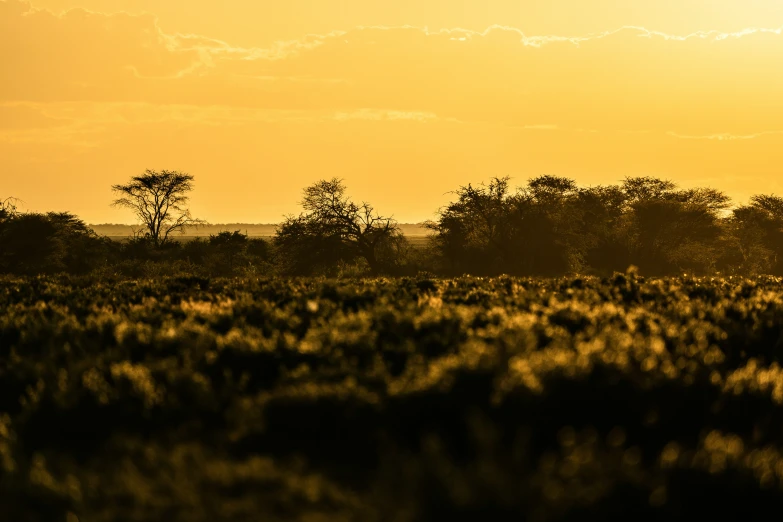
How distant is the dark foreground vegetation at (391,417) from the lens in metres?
4.59

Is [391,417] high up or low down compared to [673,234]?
down

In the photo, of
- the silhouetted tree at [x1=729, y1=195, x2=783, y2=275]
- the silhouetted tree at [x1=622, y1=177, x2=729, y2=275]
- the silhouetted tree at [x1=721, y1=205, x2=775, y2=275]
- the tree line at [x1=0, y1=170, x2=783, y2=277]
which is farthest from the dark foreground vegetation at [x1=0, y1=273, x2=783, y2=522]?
the silhouetted tree at [x1=729, y1=195, x2=783, y2=275]

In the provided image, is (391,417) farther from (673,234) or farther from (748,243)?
(748,243)

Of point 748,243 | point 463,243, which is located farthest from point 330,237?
point 748,243

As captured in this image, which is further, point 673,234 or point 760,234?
point 760,234

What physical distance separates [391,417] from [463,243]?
5709 centimetres

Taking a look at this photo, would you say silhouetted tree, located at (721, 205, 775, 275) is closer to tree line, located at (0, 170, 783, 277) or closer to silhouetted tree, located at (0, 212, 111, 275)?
tree line, located at (0, 170, 783, 277)

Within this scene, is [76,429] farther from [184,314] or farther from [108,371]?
[184,314]

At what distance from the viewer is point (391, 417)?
237 inches

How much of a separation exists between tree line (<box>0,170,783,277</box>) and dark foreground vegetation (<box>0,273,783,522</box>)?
46114mm

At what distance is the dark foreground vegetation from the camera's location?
15.1ft

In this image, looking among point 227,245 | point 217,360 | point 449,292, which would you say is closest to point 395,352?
point 217,360

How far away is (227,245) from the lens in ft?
236

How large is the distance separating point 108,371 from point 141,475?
3.15 m
